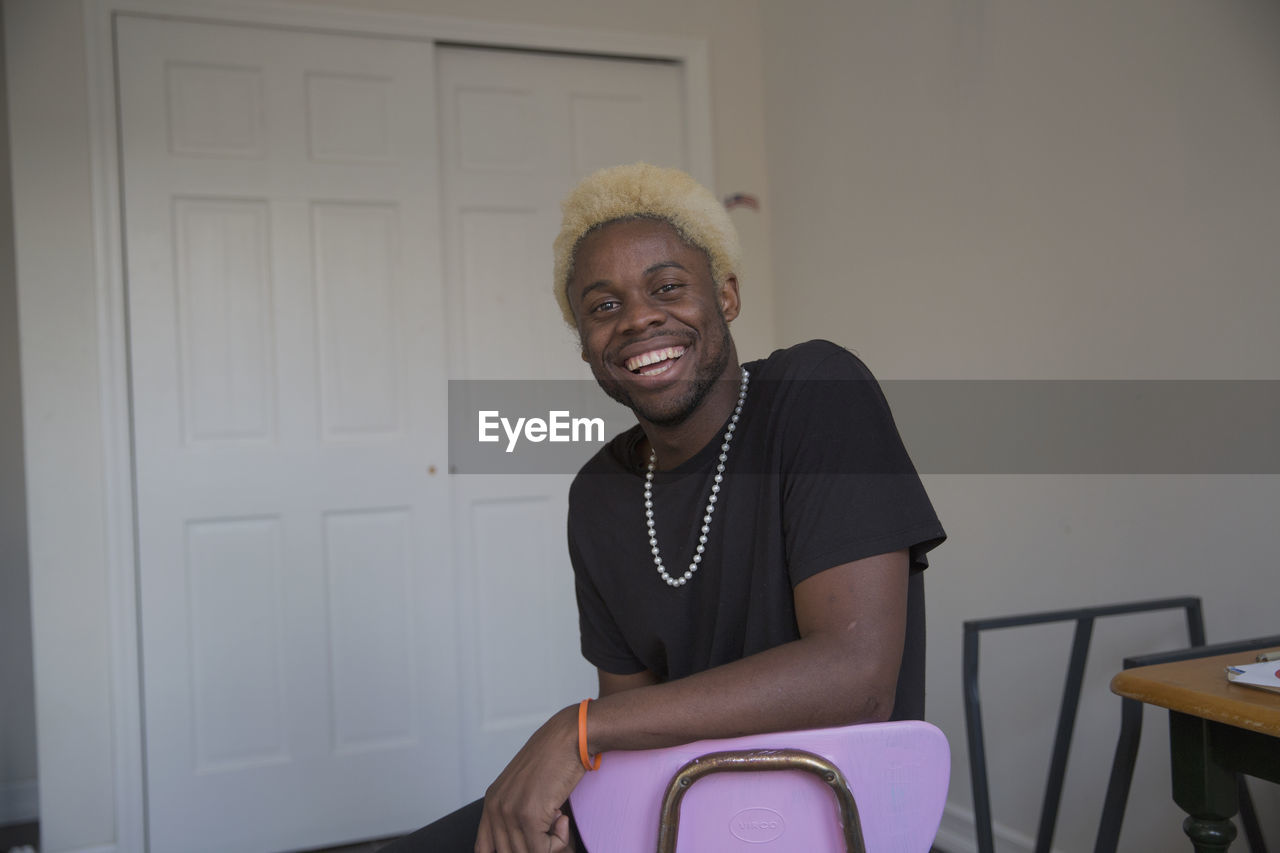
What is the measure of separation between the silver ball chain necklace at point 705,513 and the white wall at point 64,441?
2046 mm

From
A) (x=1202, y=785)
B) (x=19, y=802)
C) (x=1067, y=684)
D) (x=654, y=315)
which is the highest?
(x=654, y=315)

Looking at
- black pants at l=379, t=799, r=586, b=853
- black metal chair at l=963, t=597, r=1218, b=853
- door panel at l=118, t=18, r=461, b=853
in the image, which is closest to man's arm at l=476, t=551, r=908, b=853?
black pants at l=379, t=799, r=586, b=853

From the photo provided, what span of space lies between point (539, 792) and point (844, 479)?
43cm

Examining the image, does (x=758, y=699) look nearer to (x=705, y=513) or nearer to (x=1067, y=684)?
(x=705, y=513)

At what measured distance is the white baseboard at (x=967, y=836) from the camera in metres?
2.25

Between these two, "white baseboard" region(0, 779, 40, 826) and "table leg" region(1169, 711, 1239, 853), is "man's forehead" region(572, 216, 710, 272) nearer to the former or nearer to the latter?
"table leg" region(1169, 711, 1239, 853)

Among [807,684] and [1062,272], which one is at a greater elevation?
[1062,272]

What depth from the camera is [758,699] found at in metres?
0.92

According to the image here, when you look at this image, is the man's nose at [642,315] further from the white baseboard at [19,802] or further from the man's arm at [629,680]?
the white baseboard at [19,802]

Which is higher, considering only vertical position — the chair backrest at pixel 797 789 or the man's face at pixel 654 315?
the man's face at pixel 654 315

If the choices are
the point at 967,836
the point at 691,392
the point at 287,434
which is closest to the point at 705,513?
the point at 691,392

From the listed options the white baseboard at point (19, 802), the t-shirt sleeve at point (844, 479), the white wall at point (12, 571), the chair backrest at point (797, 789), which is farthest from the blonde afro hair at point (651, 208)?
the white baseboard at point (19, 802)

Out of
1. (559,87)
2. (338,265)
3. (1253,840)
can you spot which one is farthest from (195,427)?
(1253,840)

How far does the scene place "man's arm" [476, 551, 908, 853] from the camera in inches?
36.2
